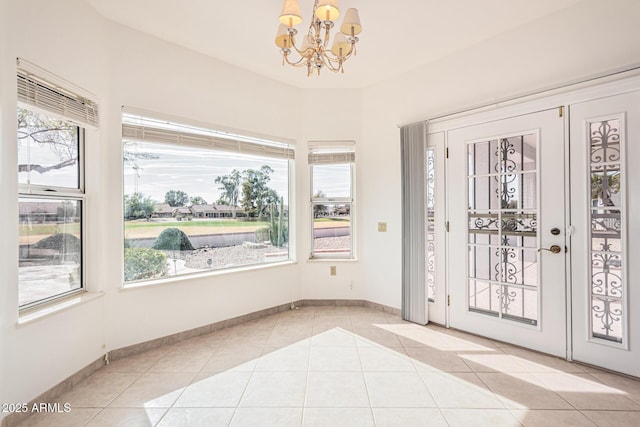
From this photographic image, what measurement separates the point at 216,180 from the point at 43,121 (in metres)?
1.54

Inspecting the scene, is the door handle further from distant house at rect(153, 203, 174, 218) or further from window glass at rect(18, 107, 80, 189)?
window glass at rect(18, 107, 80, 189)

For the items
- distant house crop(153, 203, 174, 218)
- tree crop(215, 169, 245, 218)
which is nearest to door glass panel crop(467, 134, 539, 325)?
tree crop(215, 169, 245, 218)

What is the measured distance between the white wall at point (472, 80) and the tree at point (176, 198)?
2255mm

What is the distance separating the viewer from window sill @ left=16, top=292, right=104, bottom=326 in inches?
77.6

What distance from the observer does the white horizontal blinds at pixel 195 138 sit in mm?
2818

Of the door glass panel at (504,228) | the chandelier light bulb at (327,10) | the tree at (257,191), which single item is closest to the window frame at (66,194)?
the tree at (257,191)

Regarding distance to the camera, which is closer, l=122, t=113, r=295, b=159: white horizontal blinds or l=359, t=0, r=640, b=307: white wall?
l=359, t=0, r=640, b=307: white wall

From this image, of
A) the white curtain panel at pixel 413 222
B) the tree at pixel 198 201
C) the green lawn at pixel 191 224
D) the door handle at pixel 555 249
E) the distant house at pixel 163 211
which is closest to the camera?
the door handle at pixel 555 249

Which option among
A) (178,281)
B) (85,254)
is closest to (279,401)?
(178,281)

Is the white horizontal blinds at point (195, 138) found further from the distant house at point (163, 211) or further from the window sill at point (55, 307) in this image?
the window sill at point (55, 307)

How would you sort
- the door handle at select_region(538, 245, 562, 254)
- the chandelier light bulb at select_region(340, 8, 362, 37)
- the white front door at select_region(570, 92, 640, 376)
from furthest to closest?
the door handle at select_region(538, 245, 562, 254)
the white front door at select_region(570, 92, 640, 376)
the chandelier light bulb at select_region(340, 8, 362, 37)

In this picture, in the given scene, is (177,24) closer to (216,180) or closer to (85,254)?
(216,180)

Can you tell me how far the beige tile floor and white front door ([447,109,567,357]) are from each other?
11.4 inches

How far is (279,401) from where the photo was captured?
2068mm
